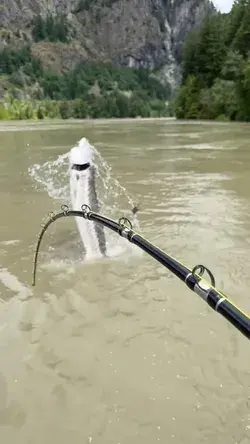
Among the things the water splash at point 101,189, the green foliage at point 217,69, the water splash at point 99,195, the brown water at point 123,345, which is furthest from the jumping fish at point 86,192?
the green foliage at point 217,69

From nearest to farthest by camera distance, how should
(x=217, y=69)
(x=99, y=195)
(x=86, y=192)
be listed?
(x=86, y=192) → (x=99, y=195) → (x=217, y=69)

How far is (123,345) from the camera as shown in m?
4.02

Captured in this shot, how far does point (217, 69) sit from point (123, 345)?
7260 centimetres

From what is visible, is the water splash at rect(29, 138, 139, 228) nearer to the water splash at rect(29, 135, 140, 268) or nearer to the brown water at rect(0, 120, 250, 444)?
the water splash at rect(29, 135, 140, 268)

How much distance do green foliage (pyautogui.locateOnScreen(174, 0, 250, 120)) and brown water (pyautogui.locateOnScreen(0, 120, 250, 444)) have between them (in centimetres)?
4767

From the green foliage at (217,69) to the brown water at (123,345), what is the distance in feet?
156

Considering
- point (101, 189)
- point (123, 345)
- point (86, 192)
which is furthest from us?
point (101, 189)

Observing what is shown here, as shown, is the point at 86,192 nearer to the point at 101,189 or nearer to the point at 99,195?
the point at 99,195

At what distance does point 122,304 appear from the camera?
482 cm

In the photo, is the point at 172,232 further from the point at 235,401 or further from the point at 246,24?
the point at 246,24

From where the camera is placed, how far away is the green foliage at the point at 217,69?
180ft

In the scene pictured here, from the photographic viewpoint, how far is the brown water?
9.98 ft

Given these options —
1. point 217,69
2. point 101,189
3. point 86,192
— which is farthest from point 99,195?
point 217,69

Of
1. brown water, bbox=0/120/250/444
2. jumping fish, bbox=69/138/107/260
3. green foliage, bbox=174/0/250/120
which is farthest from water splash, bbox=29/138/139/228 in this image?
green foliage, bbox=174/0/250/120
